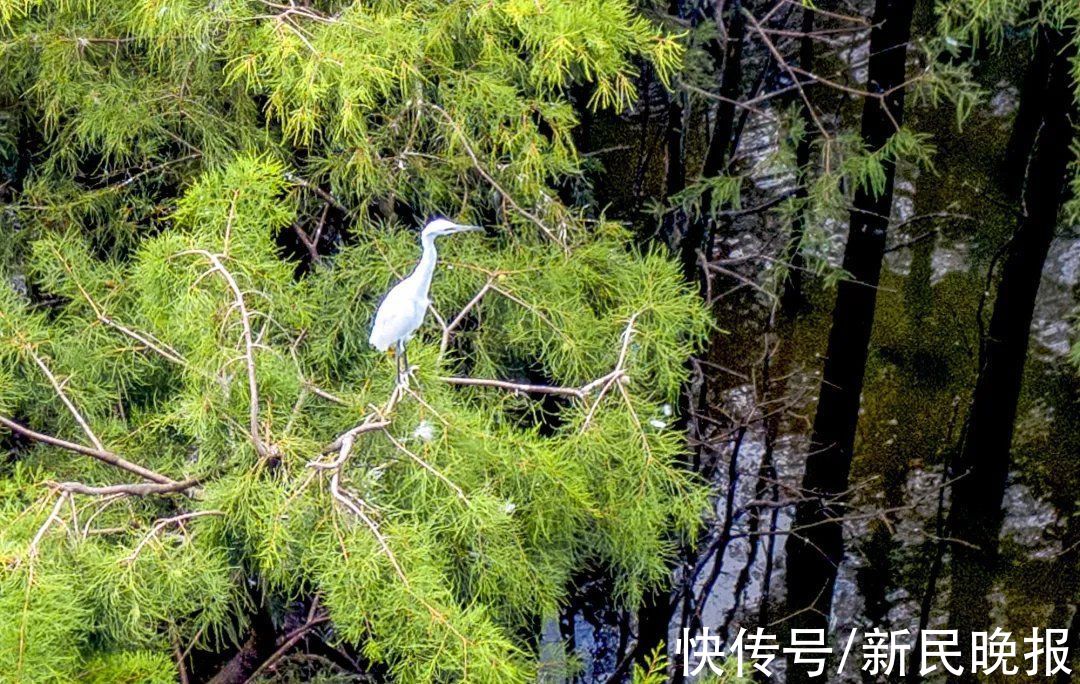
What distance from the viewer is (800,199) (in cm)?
268

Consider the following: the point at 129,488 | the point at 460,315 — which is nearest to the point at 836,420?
the point at 460,315

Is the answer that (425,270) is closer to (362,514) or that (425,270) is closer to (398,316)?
(398,316)

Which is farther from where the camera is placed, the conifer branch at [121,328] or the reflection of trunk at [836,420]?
the reflection of trunk at [836,420]

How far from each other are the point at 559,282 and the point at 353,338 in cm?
41

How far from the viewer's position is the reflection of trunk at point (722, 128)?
8.55 ft

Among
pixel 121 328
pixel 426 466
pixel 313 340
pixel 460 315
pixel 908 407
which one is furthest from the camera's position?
pixel 908 407

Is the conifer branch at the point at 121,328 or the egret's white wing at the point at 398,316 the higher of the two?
the egret's white wing at the point at 398,316

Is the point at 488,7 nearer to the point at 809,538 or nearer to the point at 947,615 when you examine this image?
the point at 809,538

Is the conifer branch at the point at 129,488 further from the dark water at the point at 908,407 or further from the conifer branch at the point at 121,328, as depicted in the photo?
the dark water at the point at 908,407

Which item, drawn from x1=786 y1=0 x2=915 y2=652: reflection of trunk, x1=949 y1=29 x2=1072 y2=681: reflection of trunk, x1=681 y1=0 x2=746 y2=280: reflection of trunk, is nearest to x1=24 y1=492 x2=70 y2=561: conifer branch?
x1=681 y1=0 x2=746 y2=280: reflection of trunk

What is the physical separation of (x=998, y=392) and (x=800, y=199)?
3.16ft

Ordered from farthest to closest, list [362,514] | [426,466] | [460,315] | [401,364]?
[460,315], [401,364], [426,466], [362,514]

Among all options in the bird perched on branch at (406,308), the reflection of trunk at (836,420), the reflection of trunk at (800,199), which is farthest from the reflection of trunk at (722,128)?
the bird perched on branch at (406,308)

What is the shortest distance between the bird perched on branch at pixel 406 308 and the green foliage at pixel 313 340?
74mm
